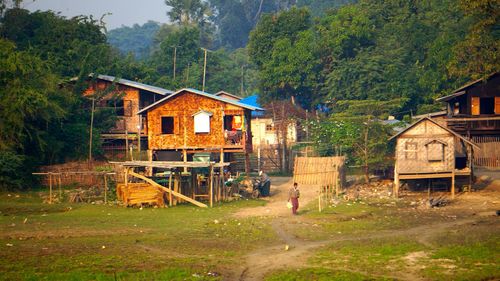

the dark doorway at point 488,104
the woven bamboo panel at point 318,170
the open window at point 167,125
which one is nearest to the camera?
the woven bamboo panel at point 318,170

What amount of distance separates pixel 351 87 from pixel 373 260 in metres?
38.5

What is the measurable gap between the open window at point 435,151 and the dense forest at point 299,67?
16.5 ft

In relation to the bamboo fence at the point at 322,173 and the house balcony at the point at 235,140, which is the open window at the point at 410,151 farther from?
the house balcony at the point at 235,140

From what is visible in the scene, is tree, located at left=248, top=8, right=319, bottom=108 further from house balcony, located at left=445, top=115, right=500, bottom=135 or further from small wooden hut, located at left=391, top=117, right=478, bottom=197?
small wooden hut, located at left=391, top=117, right=478, bottom=197

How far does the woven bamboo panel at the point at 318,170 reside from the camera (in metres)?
39.7

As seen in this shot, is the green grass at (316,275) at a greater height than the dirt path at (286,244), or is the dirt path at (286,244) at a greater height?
the dirt path at (286,244)

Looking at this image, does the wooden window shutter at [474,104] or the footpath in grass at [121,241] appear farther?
the wooden window shutter at [474,104]

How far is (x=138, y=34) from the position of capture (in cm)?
15475

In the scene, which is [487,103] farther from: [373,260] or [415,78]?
[373,260]

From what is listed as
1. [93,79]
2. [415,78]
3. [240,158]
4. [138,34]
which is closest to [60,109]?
[93,79]

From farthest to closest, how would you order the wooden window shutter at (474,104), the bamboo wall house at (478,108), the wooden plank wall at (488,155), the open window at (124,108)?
the open window at (124,108) → the wooden window shutter at (474,104) → the wooden plank wall at (488,155) → the bamboo wall house at (478,108)

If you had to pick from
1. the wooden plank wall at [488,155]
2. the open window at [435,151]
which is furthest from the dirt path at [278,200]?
the wooden plank wall at [488,155]

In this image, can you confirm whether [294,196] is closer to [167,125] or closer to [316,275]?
[316,275]

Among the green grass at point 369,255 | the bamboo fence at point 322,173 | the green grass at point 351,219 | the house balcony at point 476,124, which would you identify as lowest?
the green grass at point 369,255
